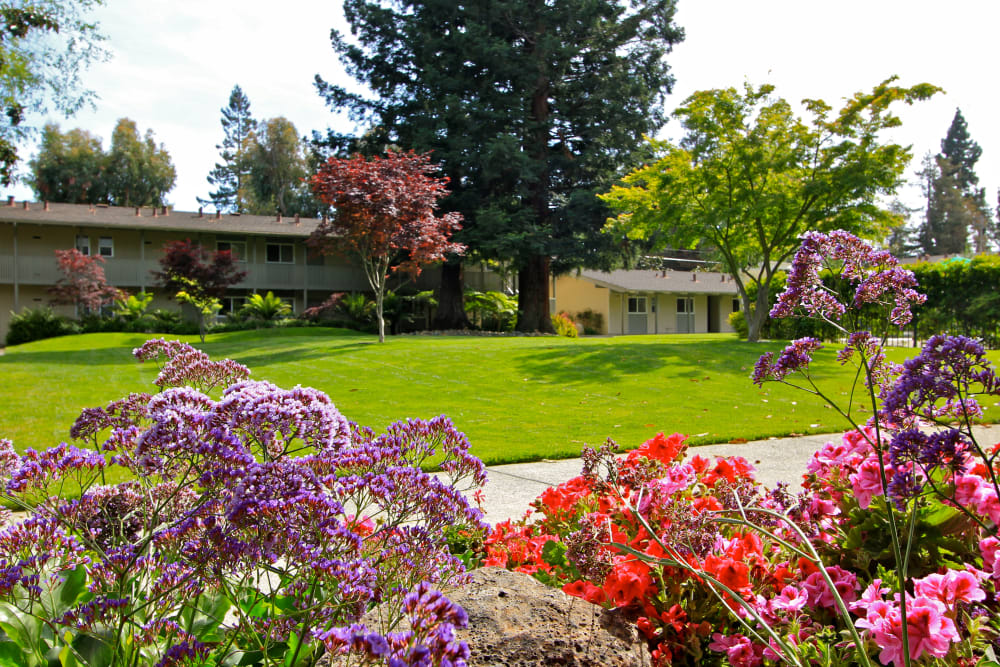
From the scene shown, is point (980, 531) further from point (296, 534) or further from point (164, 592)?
point (164, 592)

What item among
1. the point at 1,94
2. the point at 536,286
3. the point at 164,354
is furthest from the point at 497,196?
the point at 164,354

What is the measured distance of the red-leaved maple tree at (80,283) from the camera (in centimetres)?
2620

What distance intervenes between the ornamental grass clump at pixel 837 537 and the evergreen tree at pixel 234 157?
6170cm

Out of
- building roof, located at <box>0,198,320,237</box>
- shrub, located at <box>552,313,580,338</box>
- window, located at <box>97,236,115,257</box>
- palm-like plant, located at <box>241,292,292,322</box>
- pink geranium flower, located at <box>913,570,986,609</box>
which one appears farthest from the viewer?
window, located at <box>97,236,115,257</box>

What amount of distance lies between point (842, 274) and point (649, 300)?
124 feet

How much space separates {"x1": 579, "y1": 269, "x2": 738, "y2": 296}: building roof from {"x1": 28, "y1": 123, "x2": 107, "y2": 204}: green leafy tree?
37.2m

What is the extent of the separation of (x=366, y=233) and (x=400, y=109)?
997 cm

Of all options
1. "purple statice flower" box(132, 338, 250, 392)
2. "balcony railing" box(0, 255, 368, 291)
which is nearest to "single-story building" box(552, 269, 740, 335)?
"balcony railing" box(0, 255, 368, 291)

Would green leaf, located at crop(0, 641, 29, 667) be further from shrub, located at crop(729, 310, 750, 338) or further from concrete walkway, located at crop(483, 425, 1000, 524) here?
shrub, located at crop(729, 310, 750, 338)

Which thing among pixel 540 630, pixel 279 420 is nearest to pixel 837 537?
pixel 540 630

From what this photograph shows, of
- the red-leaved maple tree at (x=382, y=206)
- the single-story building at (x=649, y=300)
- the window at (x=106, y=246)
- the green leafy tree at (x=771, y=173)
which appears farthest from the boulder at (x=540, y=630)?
the window at (x=106, y=246)

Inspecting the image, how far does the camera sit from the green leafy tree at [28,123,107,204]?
48.3 meters

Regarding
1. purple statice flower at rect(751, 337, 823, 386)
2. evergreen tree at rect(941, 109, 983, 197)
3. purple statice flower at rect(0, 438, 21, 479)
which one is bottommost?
purple statice flower at rect(0, 438, 21, 479)

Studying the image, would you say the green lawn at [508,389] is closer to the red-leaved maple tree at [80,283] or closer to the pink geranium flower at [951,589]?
the pink geranium flower at [951,589]
